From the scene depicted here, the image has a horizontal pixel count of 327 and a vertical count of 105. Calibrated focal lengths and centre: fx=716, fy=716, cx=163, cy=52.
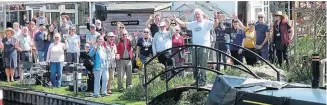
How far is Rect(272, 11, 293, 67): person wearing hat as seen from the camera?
14883mm

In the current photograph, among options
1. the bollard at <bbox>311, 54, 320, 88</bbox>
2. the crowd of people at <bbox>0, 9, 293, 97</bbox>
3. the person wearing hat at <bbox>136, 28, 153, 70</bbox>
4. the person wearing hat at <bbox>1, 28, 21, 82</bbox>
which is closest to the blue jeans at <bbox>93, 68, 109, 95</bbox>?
the crowd of people at <bbox>0, 9, 293, 97</bbox>

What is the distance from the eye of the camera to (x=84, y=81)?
603 inches

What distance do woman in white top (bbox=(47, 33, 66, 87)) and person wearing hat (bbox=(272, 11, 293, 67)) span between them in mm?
4599

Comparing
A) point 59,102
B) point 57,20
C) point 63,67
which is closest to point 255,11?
point 57,20

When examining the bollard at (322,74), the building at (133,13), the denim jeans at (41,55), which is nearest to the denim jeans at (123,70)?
the denim jeans at (41,55)

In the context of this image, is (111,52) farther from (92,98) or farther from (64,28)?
(64,28)

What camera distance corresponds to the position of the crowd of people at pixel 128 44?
46.0 feet

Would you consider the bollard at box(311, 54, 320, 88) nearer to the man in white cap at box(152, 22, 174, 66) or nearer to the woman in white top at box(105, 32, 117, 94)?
the man in white cap at box(152, 22, 174, 66)

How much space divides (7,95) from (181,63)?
4.06 m

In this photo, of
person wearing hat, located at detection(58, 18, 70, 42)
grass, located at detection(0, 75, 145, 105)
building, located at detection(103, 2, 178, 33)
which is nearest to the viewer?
grass, located at detection(0, 75, 145, 105)

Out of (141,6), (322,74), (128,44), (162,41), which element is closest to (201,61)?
(162,41)

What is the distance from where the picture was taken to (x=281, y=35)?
1507 centimetres

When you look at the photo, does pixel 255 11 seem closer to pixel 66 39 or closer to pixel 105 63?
pixel 66 39

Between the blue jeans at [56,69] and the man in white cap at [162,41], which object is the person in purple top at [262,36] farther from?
the blue jeans at [56,69]
